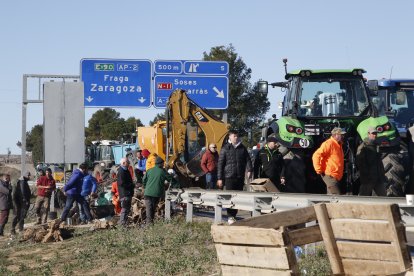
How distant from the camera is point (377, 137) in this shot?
51.6ft

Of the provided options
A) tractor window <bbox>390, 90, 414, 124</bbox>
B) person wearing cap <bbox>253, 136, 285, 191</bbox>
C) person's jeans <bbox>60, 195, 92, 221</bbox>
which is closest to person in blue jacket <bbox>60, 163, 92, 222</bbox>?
person's jeans <bbox>60, 195, 92, 221</bbox>

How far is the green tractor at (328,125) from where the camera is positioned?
16016 mm

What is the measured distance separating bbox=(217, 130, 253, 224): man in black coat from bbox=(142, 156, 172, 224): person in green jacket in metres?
1.51

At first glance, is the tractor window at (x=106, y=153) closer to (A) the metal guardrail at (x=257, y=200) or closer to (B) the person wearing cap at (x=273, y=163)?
(A) the metal guardrail at (x=257, y=200)

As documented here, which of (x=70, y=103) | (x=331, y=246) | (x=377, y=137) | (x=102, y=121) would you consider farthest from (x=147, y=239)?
(x=102, y=121)

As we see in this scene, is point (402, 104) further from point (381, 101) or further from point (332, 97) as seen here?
point (332, 97)

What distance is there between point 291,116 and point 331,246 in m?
8.98

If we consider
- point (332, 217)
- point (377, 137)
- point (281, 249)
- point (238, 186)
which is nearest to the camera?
point (281, 249)

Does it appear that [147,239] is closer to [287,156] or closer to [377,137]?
[287,156]

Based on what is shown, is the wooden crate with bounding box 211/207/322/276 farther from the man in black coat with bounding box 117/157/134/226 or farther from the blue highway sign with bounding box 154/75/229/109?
the blue highway sign with bounding box 154/75/229/109

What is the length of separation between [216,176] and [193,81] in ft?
28.6

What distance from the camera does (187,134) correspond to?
24703mm

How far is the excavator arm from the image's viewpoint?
24000 millimetres

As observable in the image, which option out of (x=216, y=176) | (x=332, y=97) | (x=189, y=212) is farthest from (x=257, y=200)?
(x=216, y=176)
